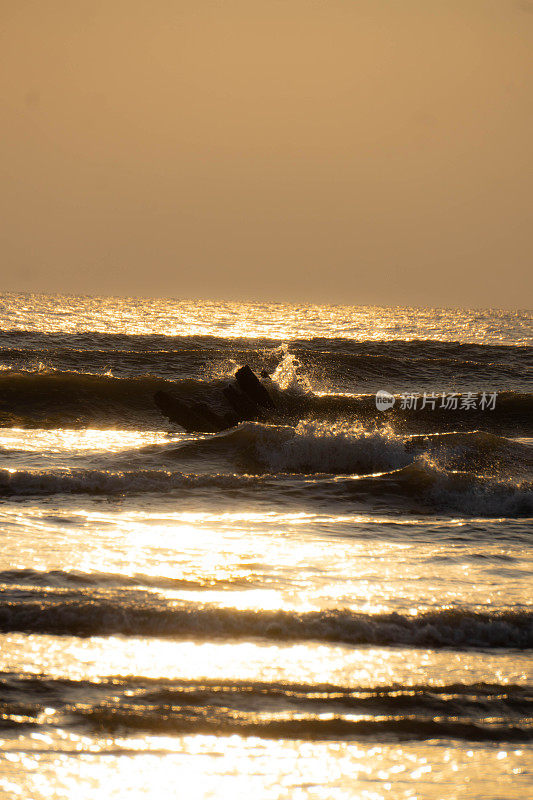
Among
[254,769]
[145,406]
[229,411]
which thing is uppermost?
[229,411]

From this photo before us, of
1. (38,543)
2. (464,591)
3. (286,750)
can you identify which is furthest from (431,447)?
(286,750)

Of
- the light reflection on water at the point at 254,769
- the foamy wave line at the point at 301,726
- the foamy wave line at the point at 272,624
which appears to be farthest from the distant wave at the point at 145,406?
the light reflection on water at the point at 254,769

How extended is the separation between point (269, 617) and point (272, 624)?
7cm

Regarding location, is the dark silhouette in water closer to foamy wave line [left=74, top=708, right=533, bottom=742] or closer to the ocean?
the ocean

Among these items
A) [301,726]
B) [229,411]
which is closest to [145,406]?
[229,411]

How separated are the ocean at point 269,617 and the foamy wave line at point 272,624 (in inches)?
0.6

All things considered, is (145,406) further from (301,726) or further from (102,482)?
(301,726)

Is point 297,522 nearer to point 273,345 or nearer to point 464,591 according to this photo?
point 464,591

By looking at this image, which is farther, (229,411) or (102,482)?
(229,411)

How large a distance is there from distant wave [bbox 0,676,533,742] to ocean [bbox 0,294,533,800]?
12 millimetres

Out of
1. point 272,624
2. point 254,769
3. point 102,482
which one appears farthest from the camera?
point 102,482

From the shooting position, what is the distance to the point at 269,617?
4996 millimetres

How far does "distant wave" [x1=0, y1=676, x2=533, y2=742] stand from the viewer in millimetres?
3789

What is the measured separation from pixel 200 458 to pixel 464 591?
677cm
